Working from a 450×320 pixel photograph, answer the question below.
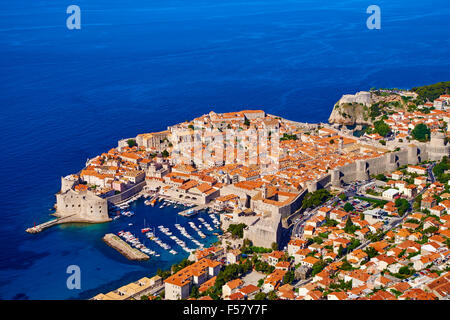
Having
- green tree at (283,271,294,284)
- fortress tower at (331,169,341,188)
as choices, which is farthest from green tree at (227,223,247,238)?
fortress tower at (331,169,341,188)

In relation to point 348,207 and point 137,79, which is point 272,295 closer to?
point 348,207

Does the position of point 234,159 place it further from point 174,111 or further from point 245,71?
point 245,71

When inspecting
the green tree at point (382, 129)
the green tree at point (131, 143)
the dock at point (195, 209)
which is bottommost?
the dock at point (195, 209)

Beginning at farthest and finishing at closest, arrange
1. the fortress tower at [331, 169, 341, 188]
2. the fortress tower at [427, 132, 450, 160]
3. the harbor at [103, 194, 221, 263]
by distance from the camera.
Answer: the fortress tower at [427, 132, 450, 160] < the fortress tower at [331, 169, 341, 188] < the harbor at [103, 194, 221, 263]

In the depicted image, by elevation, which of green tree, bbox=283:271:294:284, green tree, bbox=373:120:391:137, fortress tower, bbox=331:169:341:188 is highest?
green tree, bbox=373:120:391:137

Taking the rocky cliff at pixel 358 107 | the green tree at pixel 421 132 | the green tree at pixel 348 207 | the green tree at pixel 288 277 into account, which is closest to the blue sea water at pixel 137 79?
the rocky cliff at pixel 358 107

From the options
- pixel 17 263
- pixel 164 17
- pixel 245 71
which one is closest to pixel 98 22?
pixel 164 17

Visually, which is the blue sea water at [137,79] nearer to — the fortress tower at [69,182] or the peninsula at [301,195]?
the fortress tower at [69,182]

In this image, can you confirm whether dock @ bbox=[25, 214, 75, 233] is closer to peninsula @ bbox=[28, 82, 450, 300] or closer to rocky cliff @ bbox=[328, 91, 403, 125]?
peninsula @ bbox=[28, 82, 450, 300]
